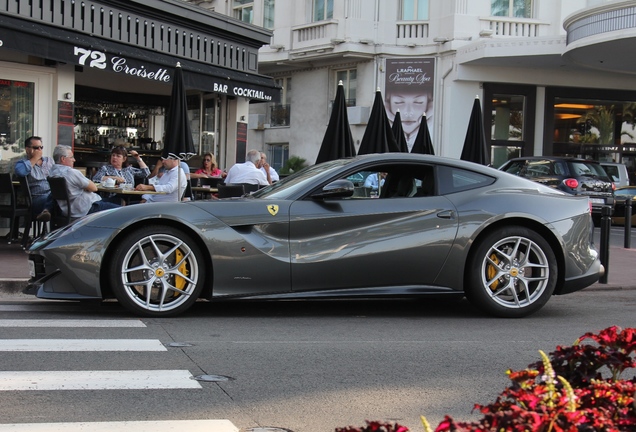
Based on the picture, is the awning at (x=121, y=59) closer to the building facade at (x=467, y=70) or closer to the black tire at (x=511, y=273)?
the black tire at (x=511, y=273)

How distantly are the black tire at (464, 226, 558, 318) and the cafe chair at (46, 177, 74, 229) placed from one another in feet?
17.8

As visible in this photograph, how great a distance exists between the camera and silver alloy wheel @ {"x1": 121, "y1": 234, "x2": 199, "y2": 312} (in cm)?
672

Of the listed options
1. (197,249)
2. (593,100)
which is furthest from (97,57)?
(593,100)

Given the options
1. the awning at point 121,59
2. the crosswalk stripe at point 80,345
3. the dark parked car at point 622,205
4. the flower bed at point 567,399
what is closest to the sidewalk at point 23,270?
the crosswalk stripe at point 80,345

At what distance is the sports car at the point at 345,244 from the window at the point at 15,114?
282 inches

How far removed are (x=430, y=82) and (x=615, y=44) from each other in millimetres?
6590

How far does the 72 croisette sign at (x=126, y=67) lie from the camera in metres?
13.6

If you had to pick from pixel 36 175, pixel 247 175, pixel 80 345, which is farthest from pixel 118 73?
pixel 80 345

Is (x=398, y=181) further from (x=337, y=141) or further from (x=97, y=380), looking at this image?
(x=337, y=141)

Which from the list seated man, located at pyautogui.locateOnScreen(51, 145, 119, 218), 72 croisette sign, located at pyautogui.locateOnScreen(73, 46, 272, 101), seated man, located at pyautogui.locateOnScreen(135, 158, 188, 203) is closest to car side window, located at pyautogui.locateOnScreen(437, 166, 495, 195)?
seated man, located at pyautogui.locateOnScreen(135, 158, 188, 203)

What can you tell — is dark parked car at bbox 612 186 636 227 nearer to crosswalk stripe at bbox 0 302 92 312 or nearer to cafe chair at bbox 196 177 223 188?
cafe chair at bbox 196 177 223 188

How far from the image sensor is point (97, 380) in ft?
15.6

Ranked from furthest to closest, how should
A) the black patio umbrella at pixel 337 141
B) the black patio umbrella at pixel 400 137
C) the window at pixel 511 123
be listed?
the window at pixel 511 123, the black patio umbrella at pixel 400 137, the black patio umbrella at pixel 337 141

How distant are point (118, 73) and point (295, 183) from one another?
811 centimetres
